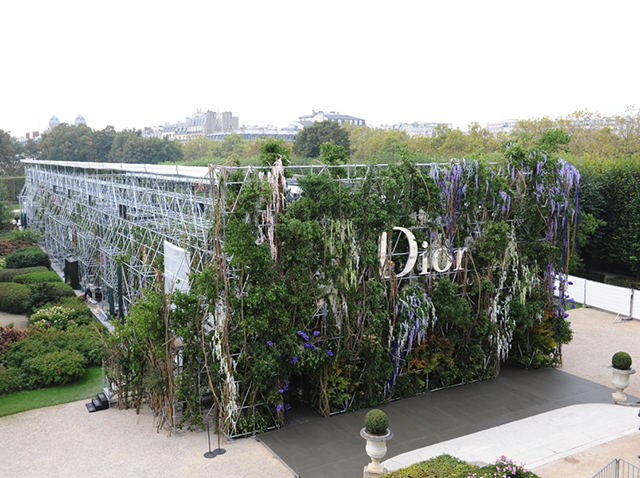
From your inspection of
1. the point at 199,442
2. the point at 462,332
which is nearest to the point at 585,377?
the point at 462,332

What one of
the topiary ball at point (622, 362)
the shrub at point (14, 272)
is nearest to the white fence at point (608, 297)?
the topiary ball at point (622, 362)

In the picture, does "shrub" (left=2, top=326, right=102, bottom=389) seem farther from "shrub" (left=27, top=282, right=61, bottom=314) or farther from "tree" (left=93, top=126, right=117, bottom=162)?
"tree" (left=93, top=126, right=117, bottom=162)

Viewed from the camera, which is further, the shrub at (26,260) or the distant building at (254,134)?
the distant building at (254,134)

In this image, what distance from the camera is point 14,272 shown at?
85.7 ft

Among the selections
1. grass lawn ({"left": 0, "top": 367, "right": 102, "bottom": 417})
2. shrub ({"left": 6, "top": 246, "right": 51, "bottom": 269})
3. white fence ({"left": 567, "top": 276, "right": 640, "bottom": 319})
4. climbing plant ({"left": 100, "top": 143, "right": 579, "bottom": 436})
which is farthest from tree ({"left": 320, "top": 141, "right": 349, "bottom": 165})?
shrub ({"left": 6, "top": 246, "right": 51, "bottom": 269})

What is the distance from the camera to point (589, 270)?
2784 centimetres

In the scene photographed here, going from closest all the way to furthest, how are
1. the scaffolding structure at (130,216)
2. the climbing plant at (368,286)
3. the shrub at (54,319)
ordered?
the climbing plant at (368,286) < the scaffolding structure at (130,216) < the shrub at (54,319)

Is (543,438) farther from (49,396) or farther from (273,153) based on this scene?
(49,396)

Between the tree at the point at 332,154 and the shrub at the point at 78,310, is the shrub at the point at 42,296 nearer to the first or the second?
the shrub at the point at 78,310

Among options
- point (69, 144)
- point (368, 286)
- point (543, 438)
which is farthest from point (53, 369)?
point (69, 144)

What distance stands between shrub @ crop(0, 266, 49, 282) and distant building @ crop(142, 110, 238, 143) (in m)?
115

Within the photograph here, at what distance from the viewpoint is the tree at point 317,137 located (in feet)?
181

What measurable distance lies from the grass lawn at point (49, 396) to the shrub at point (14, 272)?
12348 mm

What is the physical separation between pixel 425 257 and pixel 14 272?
67.5ft
